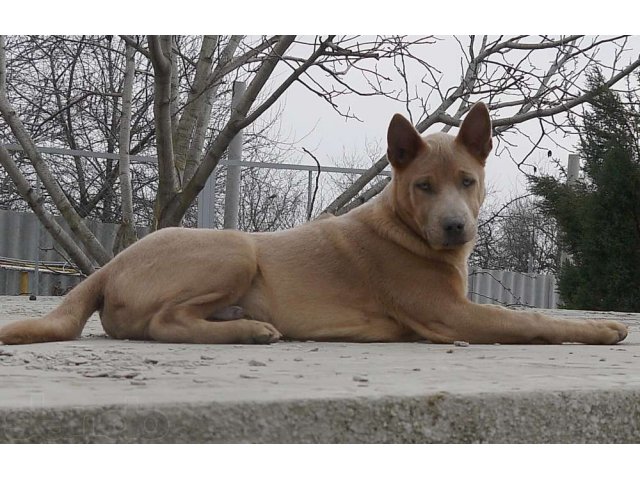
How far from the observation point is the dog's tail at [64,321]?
3.88m

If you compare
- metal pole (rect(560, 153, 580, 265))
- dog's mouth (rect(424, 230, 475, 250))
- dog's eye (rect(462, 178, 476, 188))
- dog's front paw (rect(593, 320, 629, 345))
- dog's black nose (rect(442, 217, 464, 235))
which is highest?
metal pole (rect(560, 153, 580, 265))

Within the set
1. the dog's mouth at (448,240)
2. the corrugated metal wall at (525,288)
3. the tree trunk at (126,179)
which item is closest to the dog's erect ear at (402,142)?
the dog's mouth at (448,240)

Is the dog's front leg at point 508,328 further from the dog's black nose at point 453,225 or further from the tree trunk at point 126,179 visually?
the tree trunk at point 126,179

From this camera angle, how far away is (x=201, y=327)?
13.7 feet

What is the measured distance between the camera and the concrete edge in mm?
2137

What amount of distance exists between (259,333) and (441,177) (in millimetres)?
1224

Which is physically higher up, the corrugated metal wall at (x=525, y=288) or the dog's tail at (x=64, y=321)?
the corrugated metal wall at (x=525, y=288)

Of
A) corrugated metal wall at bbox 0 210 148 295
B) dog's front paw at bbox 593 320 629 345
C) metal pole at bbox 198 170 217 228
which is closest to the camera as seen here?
dog's front paw at bbox 593 320 629 345

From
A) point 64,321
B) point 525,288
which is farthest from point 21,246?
point 64,321

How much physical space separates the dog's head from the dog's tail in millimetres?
1644

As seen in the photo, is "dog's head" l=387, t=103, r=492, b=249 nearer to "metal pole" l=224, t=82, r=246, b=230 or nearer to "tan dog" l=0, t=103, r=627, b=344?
"tan dog" l=0, t=103, r=627, b=344

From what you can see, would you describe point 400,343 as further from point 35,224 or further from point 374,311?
point 35,224

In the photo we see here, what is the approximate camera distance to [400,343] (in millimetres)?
4488

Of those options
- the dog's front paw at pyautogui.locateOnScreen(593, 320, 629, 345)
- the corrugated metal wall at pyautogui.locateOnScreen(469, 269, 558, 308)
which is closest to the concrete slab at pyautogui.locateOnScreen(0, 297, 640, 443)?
the dog's front paw at pyautogui.locateOnScreen(593, 320, 629, 345)
